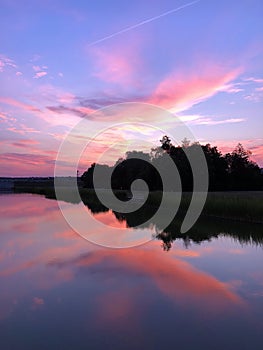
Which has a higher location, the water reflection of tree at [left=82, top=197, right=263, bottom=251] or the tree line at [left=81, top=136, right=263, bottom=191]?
the tree line at [left=81, top=136, right=263, bottom=191]

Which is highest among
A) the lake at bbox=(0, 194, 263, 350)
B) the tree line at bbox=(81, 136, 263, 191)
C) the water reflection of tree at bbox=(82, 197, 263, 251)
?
the tree line at bbox=(81, 136, 263, 191)

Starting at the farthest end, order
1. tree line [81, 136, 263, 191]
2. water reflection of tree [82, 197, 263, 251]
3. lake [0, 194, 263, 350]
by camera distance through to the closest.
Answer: tree line [81, 136, 263, 191] < water reflection of tree [82, 197, 263, 251] < lake [0, 194, 263, 350]

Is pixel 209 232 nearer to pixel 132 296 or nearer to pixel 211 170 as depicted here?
pixel 132 296

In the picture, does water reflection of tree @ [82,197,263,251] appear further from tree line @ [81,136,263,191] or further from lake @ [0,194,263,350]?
tree line @ [81,136,263,191]

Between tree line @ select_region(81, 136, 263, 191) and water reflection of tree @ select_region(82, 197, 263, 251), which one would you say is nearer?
water reflection of tree @ select_region(82, 197, 263, 251)

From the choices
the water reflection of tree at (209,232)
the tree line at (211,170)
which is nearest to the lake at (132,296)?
the water reflection of tree at (209,232)

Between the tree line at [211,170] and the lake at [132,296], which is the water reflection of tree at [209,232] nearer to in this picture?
the lake at [132,296]

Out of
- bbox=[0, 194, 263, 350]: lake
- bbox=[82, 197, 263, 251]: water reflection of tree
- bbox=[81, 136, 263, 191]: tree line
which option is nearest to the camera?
bbox=[0, 194, 263, 350]: lake

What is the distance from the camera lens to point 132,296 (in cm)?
648

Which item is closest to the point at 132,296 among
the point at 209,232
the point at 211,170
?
the point at 209,232

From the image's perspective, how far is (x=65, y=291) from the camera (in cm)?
675

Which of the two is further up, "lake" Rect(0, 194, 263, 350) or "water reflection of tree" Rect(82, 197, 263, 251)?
"water reflection of tree" Rect(82, 197, 263, 251)

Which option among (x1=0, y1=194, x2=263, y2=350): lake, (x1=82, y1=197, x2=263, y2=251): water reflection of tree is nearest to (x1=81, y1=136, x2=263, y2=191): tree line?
(x1=82, y1=197, x2=263, y2=251): water reflection of tree

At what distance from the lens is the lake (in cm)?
469
